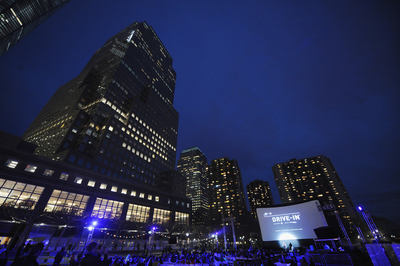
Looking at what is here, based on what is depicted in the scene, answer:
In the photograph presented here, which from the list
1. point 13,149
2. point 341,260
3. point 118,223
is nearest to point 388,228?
point 341,260

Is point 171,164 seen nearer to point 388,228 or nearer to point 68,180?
point 68,180

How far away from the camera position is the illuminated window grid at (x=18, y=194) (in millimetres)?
31453

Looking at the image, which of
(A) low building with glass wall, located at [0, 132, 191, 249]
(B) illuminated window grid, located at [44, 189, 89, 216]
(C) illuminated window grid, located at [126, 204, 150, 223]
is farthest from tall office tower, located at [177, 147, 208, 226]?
(B) illuminated window grid, located at [44, 189, 89, 216]

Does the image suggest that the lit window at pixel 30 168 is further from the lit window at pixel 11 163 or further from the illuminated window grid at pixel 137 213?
the illuminated window grid at pixel 137 213

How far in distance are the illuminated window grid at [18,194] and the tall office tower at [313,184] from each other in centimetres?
12952

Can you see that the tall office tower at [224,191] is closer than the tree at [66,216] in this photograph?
No

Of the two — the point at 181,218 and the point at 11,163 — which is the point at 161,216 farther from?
the point at 11,163

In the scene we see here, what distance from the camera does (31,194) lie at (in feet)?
112

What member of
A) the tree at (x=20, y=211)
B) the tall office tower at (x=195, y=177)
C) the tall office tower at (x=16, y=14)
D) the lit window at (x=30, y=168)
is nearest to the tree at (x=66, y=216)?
the tree at (x=20, y=211)

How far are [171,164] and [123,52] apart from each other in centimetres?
6357

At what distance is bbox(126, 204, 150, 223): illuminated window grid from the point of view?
158ft

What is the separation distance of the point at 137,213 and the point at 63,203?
65.2 feet

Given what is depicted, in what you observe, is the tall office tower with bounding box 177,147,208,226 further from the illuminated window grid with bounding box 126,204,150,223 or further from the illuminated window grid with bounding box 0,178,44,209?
the illuminated window grid with bounding box 0,178,44,209

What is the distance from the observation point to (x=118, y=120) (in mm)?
60688
